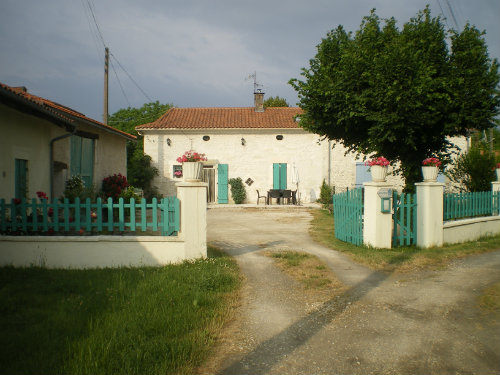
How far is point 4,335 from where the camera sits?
3557mm

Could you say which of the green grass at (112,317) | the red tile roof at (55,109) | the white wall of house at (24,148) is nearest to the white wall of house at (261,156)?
the red tile roof at (55,109)

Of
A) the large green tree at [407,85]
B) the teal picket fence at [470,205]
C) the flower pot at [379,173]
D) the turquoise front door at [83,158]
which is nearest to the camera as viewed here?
the flower pot at [379,173]

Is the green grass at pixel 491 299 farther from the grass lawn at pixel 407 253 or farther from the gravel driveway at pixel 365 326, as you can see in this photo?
the grass lawn at pixel 407 253

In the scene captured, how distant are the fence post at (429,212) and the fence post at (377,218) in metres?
0.77

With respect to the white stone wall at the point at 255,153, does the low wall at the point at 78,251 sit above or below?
below

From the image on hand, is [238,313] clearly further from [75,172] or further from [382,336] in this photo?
[75,172]

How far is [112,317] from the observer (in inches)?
156

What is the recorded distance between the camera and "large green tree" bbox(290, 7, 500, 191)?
9.41m

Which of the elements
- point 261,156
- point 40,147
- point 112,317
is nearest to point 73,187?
point 40,147

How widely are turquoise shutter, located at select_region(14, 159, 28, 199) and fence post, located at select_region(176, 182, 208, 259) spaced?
390 cm

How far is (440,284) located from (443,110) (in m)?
5.69

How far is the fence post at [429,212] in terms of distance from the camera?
7930mm

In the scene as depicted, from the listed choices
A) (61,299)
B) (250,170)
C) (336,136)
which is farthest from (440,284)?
(250,170)

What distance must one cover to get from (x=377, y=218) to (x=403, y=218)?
0.65 meters
